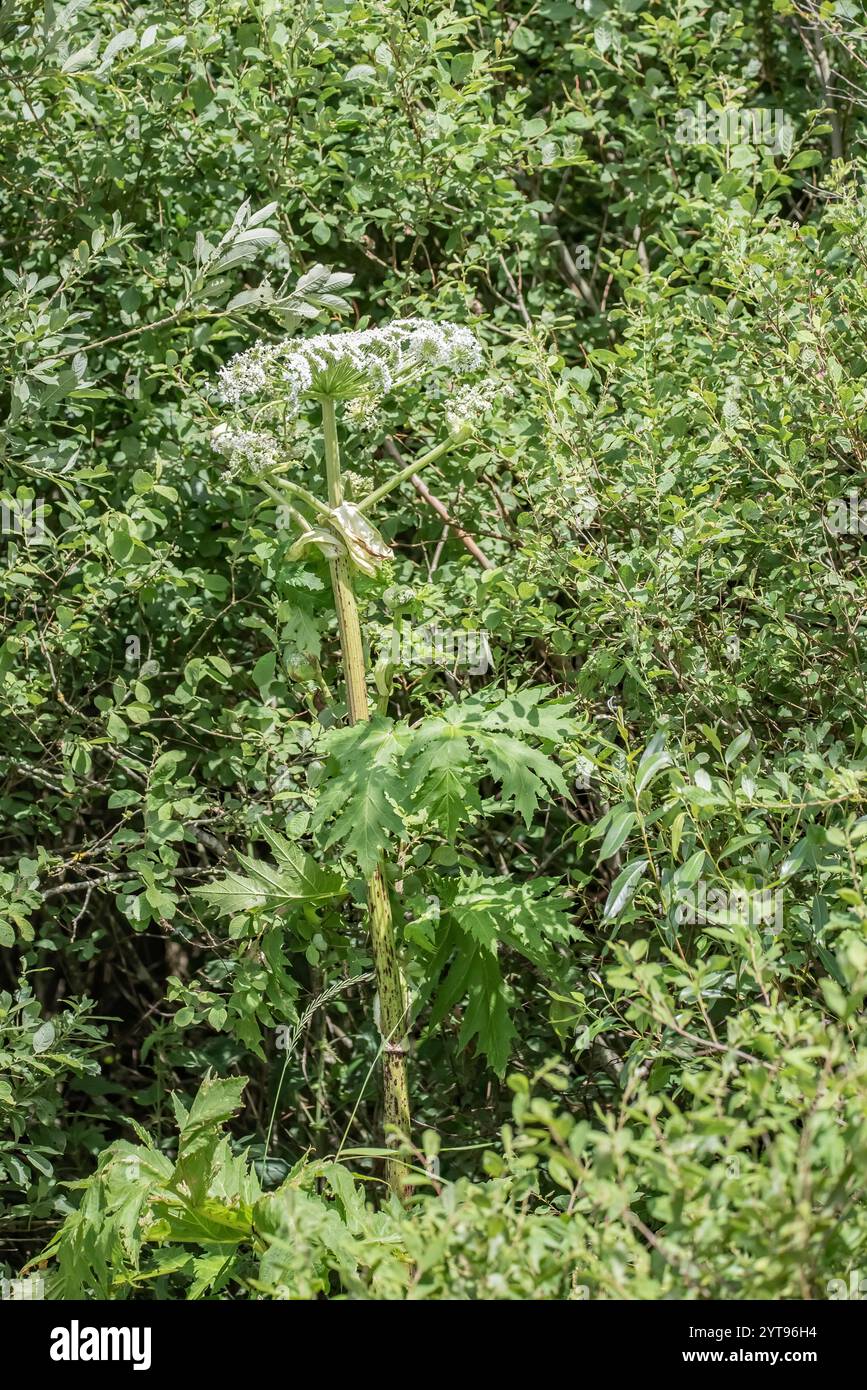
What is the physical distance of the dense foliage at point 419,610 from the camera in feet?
7.52

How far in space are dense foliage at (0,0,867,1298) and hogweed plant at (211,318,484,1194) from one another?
0.15 ft

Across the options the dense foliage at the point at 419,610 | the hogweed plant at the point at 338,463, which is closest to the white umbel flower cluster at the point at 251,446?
the hogweed plant at the point at 338,463

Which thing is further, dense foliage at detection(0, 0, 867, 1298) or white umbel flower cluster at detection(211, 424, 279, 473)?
white umbel flower cluster at detection(211, 424, 279, 473)

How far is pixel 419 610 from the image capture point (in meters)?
2.69

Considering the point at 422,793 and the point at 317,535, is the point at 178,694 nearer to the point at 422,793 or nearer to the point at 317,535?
the point at 317,535

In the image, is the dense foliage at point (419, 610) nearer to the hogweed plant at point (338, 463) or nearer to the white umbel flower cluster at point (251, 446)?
the hogweed plant at point (338, 463)

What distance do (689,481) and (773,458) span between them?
327 millimetres

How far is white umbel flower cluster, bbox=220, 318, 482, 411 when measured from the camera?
7.69ft

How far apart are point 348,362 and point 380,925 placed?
94cm

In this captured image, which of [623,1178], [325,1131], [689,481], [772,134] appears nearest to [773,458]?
[689,481]

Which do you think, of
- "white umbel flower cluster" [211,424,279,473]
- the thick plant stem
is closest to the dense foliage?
the thick plant stem

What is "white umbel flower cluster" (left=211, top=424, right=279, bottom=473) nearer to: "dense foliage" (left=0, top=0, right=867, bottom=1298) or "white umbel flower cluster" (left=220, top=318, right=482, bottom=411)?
"white umbel flower cluster" (left=220, top=318, right=482, bottom=411)

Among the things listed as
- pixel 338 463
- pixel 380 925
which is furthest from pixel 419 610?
pixel 380 925

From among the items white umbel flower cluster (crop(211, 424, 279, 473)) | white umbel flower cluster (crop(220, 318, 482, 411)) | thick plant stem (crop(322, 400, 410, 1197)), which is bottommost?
thick plant stem (crop(322, 400, 410, 1197))
